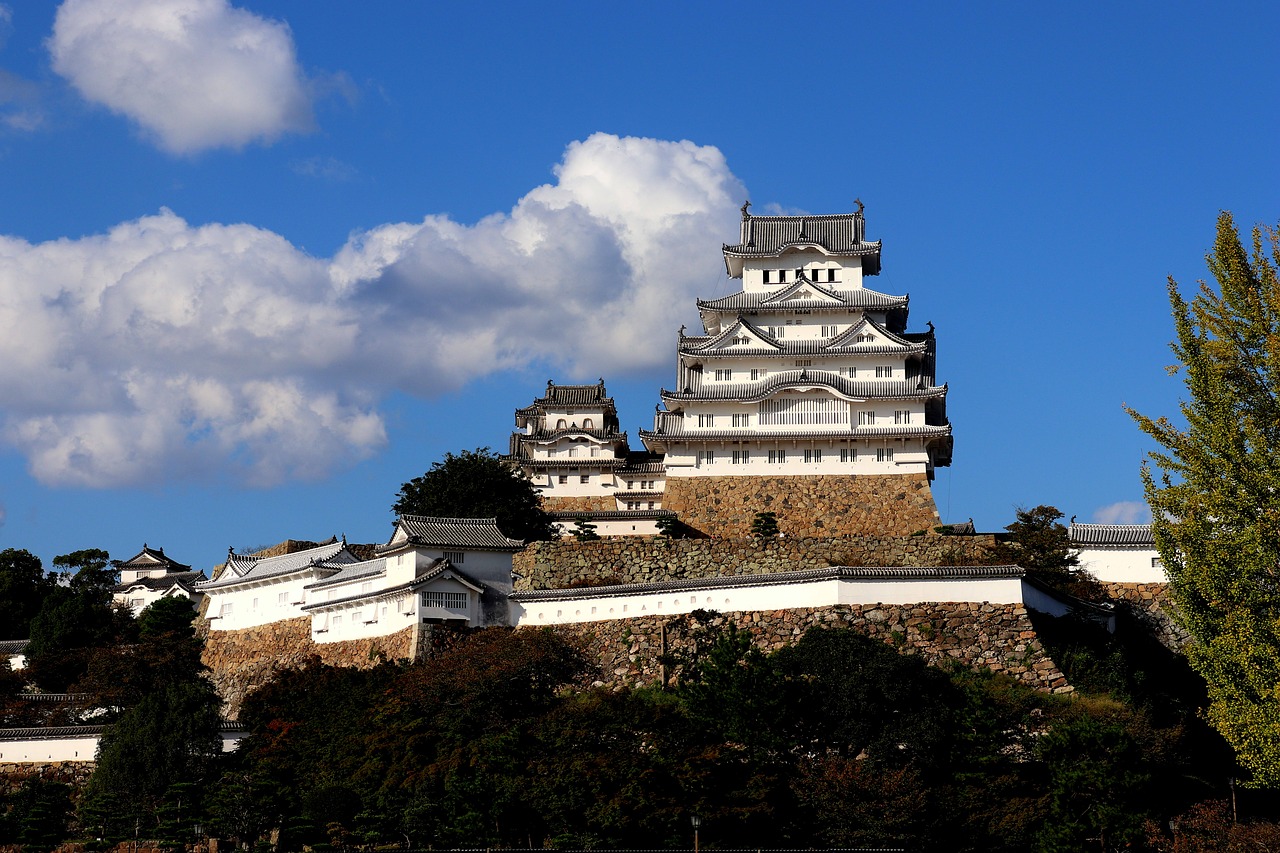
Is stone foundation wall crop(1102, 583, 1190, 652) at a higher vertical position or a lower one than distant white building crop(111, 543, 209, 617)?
lower

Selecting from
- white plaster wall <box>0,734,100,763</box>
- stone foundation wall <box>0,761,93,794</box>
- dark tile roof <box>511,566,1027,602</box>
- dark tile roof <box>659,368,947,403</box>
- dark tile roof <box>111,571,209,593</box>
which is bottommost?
stone foundation wall <box>0,761,93,794</box>

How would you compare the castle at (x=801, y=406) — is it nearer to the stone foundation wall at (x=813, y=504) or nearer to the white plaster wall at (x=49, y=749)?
the stone foundation wall at (x=813, y=504)

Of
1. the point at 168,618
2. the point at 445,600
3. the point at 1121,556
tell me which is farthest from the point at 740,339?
the point at 168,618

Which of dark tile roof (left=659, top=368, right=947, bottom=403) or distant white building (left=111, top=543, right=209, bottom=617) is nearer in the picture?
dark tile roof (left=659, top=368, right=947, bottom=403)

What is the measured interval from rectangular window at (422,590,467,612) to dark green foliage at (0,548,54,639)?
74.8 ft

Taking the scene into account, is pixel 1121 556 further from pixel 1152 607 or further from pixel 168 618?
pixel 168 618

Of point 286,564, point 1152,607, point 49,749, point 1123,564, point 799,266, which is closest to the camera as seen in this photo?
point 49,749

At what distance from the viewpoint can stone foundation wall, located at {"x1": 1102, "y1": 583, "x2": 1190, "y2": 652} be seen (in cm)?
3941

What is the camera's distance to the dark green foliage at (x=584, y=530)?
45344 mm

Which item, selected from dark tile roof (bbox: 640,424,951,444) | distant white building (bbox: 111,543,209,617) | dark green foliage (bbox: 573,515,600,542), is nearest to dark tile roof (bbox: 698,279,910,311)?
dark tile roof (bbox: 640,424,951,444)

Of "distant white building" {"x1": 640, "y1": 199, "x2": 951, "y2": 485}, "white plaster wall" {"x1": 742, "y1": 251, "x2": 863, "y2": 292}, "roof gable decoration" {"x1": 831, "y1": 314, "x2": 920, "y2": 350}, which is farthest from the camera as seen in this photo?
"white plaster wall" {"x1": 742, "y1": 251, "x2": 863, "y2": 292}

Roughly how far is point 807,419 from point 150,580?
34193 millimetres

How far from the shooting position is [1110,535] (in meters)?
40.8

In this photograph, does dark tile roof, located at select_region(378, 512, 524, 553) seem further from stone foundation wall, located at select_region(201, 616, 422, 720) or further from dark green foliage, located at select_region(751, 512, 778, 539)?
dark green foliage, located at select_region(751, 512, 778, 539)
